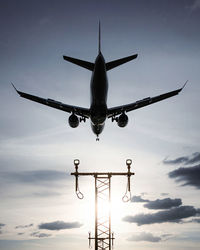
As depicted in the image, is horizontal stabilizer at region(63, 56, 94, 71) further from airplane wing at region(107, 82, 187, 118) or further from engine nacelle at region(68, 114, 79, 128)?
engine nacelle at region(68, 114, 79, 128)

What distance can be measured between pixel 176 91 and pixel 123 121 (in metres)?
6.79

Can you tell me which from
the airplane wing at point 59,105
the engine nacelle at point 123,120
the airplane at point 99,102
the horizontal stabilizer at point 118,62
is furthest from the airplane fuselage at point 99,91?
the horizontal stabilizer at point 118,62

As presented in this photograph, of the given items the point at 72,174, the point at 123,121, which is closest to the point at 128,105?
the point at 123,121

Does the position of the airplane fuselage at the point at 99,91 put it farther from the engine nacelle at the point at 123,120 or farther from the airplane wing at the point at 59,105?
the airplane wing at the point at 59,105

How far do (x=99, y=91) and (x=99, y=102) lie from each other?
1112 mm

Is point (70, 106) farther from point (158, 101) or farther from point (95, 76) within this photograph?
point (158, 101)

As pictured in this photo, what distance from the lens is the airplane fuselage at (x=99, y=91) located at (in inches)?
1362

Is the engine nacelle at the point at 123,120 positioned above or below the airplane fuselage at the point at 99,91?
below

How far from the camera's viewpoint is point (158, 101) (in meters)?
38.9

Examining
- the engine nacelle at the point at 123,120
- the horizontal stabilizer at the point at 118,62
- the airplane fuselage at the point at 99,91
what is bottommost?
the engine nacelle at the point at 123,120

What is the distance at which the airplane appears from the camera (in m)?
34.8

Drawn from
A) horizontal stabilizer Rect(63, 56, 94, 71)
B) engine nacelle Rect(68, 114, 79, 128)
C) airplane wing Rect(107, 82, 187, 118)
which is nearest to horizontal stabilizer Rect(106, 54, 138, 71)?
horizontal stabilizer Rect(63, 56, 94, 71)

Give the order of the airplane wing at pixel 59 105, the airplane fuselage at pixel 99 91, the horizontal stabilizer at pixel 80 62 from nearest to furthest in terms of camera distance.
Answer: the airplane fuselage at pixel 99 91 < the airplane wing at pixel 59 105 < the horizontal stabilizer at pixel 80 62

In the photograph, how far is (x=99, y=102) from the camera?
35062 millimetres
